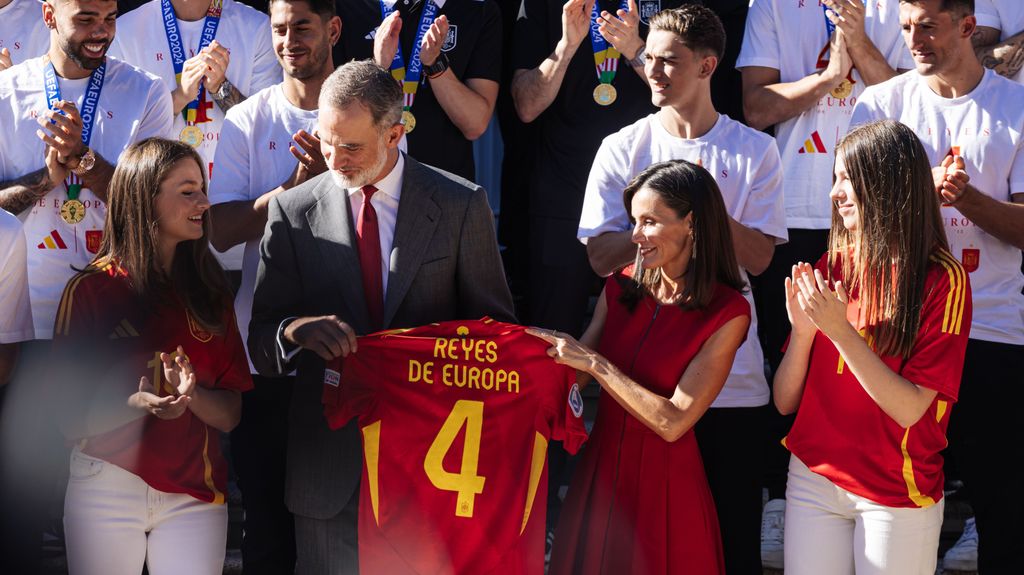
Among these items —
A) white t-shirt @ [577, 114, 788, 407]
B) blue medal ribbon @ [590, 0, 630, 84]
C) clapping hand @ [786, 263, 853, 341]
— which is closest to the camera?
clapping hand @ [786, 263, 853, 341]

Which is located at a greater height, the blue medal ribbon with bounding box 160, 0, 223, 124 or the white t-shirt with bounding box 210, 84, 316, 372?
the blue medal ribbon with bounding box 160, 0, 223, 124

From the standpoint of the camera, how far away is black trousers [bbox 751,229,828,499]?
622cm

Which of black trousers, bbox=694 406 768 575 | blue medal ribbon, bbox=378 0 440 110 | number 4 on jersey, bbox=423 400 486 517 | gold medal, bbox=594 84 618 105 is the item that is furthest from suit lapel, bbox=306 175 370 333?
gold medal, bbox=594 84 618 105

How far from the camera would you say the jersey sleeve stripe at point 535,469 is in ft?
14.8

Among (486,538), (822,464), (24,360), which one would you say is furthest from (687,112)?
(24,360)

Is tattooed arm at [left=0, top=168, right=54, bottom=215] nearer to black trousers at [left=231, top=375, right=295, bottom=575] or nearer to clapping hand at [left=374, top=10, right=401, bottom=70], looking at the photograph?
black trousers at [left=231, top=375, right=295, bottom=575]

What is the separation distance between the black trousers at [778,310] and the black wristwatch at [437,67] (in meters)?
1.93

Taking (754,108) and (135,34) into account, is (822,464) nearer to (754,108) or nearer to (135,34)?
(754,108)

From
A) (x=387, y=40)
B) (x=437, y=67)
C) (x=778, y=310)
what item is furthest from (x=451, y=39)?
(x=778, y=310)

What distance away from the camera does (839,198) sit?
15.4ft

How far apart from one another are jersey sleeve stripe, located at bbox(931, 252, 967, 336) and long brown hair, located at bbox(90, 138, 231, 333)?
8.91 ft

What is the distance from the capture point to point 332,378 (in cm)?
450

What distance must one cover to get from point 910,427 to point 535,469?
137 centimetres

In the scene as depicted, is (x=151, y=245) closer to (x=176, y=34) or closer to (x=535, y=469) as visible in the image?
(x=535, y=469)
